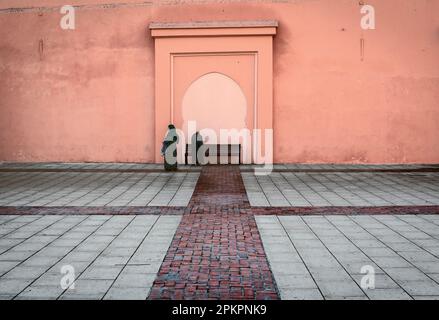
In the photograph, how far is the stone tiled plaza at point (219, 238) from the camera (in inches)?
191

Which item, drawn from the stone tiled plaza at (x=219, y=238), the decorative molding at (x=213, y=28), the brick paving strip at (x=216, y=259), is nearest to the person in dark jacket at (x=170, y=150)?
the stone tiled plaza at (x=219, y=238)

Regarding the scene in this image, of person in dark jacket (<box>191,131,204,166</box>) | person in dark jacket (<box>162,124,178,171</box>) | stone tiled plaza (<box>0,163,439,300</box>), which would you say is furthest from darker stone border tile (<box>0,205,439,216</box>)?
person in dark jacket (<box>191,131,204,166</box>)

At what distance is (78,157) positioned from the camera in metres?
16.8

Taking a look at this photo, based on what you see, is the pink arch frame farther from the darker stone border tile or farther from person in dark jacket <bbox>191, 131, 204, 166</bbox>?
the darker stone border tile

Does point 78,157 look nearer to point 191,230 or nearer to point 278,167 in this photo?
point 278,167

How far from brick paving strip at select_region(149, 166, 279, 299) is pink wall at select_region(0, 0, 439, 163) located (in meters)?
7.58

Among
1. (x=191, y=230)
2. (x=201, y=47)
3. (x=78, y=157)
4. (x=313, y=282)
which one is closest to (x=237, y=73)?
(x=201, y=47)

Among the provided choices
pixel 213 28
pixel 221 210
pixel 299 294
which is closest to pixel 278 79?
pixel 213 28

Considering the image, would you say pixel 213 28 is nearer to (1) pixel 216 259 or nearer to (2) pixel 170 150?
(2) pixel 170 150

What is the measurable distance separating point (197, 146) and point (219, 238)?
9.52 meters

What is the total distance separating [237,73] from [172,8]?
303cm

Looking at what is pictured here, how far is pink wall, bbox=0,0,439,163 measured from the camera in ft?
52.2

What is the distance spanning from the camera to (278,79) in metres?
16.1
